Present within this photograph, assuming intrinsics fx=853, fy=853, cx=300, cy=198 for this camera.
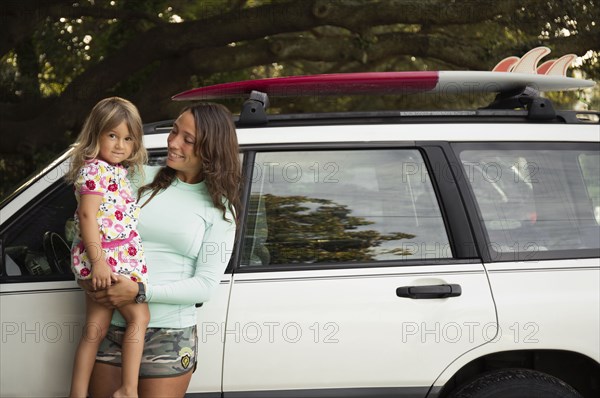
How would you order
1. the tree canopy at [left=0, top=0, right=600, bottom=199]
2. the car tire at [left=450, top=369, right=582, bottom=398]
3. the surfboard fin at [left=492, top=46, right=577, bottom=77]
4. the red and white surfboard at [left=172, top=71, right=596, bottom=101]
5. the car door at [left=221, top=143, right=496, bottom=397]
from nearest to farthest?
the car door at [left=221, top=143, right=496, bottom=397] → the car tire at [left=450, top=369, right=582, bottom=398] → the red and white surfboard at [left=172, top=71, right=596, bottom=101] → the surfboard fin at [left=492, top=46, right=577, bottom=77] → the tree canopy at [left=0, top=0, right=600, bottom=199]

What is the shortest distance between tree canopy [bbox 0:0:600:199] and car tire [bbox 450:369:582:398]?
600 cm

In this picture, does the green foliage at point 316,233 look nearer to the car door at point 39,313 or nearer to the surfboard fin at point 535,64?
the car door at point 39,313

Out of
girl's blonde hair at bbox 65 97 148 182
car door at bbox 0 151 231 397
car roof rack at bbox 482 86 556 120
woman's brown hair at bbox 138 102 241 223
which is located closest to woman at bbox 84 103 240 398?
woman's brown hair at bbox 138 102 241 223

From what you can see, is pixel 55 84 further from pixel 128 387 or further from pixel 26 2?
pixel 128 387

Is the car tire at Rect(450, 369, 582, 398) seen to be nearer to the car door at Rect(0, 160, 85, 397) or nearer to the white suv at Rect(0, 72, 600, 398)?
the white suv at Rect(0, 72, 600, 398)

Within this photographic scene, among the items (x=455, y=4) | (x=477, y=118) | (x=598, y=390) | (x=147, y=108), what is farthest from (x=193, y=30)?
(x=598, y=390)

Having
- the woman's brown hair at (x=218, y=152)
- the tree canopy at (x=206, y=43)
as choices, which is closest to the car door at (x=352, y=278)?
the woman's brown hair at (x=218, y=152)

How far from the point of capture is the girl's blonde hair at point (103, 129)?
340 centimetres

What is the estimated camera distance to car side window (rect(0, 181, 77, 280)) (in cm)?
369

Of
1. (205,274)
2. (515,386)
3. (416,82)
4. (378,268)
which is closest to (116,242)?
(205,274)

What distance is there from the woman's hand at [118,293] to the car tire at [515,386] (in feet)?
5.07

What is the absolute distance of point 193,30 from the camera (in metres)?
9.91

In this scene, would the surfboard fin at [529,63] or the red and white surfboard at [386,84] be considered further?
the surfboard fin at [529,63]

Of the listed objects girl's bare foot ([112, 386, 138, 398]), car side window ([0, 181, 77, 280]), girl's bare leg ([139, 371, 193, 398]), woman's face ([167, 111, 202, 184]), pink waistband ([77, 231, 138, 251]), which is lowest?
girl's bare foot ([112, 386, 138, 398])
